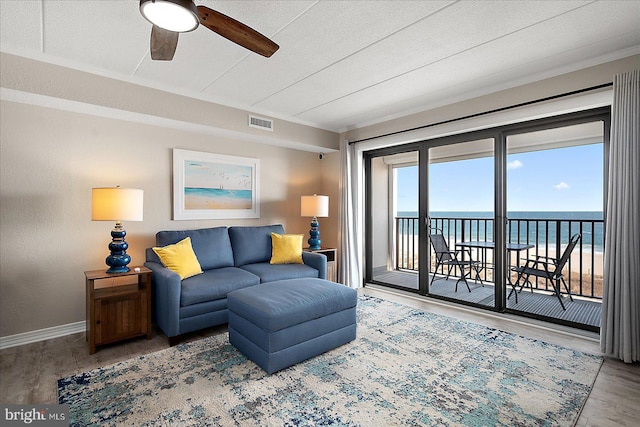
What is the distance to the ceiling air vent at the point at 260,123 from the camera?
3973 millimetres

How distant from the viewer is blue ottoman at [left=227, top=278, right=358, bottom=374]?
2229 millimetres

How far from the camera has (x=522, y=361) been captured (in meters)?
2.43

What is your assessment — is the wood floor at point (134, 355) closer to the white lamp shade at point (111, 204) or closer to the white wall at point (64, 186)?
the white wall at point (64, 186)

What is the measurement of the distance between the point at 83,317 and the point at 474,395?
3590mm

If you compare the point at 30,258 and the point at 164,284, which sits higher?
the point at 30,258

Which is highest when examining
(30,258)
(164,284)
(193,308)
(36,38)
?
Answer: (36,38)

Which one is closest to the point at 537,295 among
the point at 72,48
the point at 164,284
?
the point at 164,284

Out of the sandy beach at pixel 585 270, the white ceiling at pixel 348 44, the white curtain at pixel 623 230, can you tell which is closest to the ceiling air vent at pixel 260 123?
the white ceiling at pixel 348 44

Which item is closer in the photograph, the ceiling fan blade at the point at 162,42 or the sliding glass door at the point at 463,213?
the ceiling fan blade at the point at 162,42

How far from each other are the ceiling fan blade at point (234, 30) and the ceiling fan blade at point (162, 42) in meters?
0.30

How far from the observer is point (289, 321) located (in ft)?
7.45

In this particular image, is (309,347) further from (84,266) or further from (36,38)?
(36,38)

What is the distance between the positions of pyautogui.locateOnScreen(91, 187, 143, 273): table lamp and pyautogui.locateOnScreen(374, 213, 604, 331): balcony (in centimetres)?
361

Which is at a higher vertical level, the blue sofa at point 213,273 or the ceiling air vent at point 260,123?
the ceiling air vent at point 260,123
